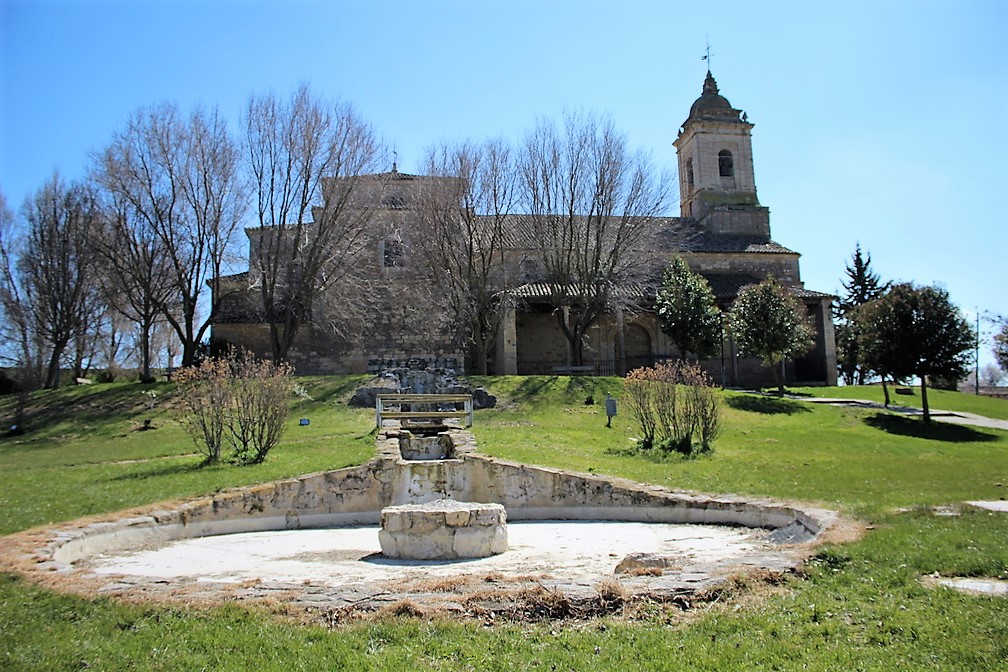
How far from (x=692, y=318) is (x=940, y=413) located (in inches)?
327

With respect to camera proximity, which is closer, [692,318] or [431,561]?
[431,561]

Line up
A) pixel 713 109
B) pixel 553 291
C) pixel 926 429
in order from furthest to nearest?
pixel 713 109, pixel 553 291, pixel 926 429

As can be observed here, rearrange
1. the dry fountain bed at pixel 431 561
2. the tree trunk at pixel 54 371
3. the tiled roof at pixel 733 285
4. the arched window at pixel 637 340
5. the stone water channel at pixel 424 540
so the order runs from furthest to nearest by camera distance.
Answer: the arched window at pixel 637 340 < the tiled roof at pixel 733 285 < the tree trunk at pixel 54 371 < the stone water channel at pixel 424 540 < the dry fountain bed at pixel 431 561

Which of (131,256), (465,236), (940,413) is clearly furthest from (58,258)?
(940,413)

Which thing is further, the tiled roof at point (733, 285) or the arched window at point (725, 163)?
the arched window at point (725, 163)

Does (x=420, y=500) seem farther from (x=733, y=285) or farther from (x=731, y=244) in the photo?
(x=731, y=244)

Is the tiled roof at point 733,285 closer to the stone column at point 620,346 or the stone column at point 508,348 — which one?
the stone column at point 620,346

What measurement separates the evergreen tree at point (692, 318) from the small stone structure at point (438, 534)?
20548 millimetres

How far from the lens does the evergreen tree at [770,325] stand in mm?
24922

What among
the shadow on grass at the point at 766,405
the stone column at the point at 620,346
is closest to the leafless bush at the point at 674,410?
the shadow on grass at the point at 766,405

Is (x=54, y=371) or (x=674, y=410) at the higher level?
(x=54, y=371)

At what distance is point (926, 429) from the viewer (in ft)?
63.5

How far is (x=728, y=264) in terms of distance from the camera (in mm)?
35688

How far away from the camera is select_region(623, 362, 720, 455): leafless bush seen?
14.2 m
